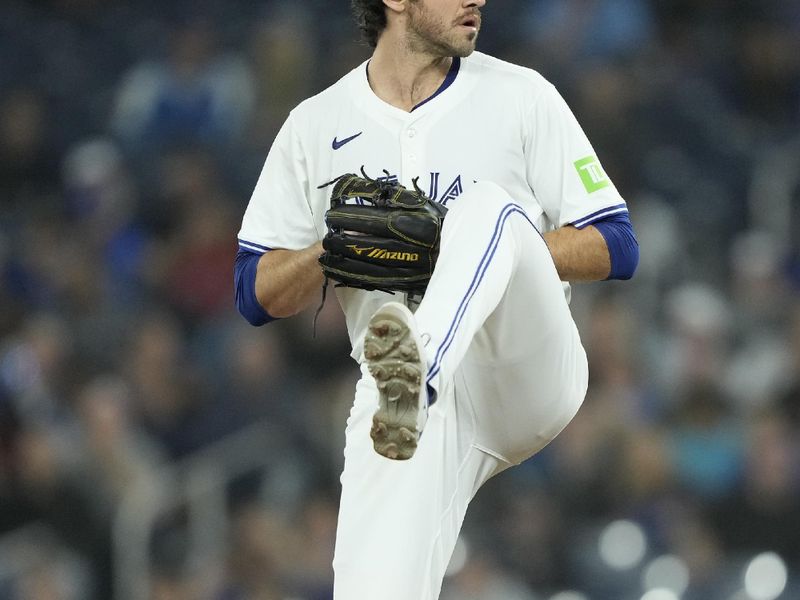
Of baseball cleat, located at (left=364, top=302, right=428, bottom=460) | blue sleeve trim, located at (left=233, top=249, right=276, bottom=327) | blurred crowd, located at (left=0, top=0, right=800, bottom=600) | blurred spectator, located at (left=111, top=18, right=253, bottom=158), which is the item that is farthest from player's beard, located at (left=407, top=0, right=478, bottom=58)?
blurred spectator, located at (left=111, top=18, right=253, bottom=158)

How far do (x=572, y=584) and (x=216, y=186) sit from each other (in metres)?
2.38

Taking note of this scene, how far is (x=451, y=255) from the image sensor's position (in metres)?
2.66

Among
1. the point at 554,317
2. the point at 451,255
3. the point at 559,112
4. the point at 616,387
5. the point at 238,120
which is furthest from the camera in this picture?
the point at 238,120

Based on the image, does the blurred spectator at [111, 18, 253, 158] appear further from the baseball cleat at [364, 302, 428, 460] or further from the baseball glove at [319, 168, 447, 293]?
the baseball cleat at [364, 302, 428, 460]

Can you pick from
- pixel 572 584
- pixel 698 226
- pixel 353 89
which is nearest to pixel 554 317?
pixel 353 89

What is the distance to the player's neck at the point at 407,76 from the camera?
10.8 feet

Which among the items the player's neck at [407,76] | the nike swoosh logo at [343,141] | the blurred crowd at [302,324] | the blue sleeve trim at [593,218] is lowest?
the blurred crowd at [302,324]

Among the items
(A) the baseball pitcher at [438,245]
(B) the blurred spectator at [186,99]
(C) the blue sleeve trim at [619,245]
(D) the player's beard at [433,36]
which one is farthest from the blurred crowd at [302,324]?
(D) the player's beard at [433,36]

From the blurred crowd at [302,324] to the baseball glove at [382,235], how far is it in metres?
2.52

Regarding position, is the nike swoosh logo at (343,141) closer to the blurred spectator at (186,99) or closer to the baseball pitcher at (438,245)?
the baseball pitcher at (438,245)

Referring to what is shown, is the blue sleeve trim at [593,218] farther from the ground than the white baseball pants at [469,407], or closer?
farther from the ground

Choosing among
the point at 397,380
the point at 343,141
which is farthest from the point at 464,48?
the point at 397,380

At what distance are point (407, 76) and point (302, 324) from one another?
8.96 ft

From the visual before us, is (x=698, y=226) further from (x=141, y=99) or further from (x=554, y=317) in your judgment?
(x=554, y=317)
